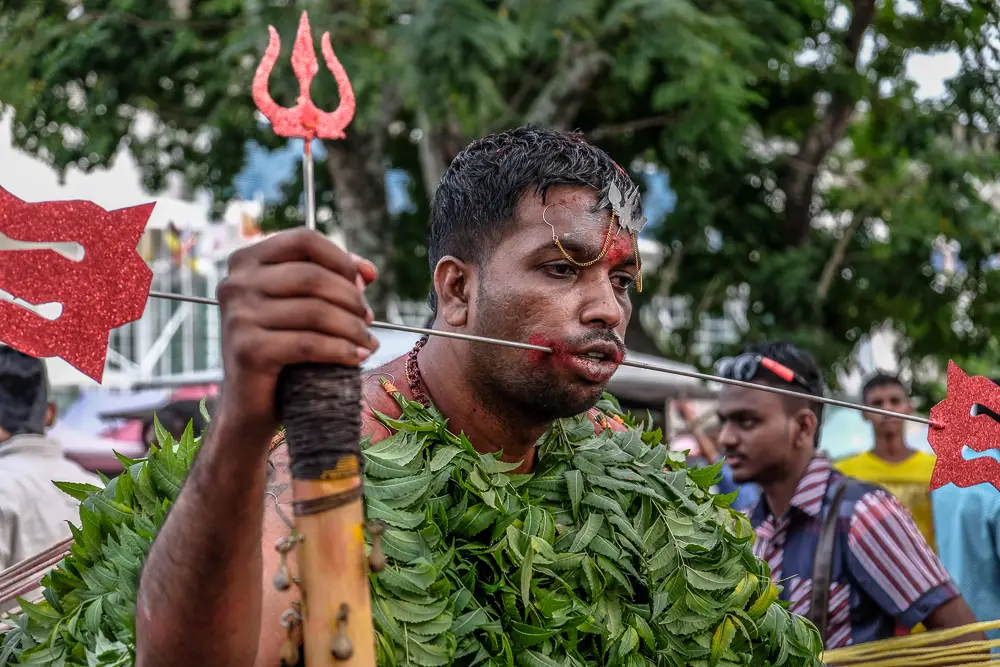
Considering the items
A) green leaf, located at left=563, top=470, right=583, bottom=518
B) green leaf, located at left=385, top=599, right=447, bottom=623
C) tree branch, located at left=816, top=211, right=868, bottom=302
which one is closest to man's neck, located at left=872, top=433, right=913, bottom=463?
tree branch, located at left=816, top=211, right=868, bottom=302

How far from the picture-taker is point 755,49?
912 centimetres

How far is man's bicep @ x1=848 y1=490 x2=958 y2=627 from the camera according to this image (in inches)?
164

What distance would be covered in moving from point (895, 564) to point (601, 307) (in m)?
2.15

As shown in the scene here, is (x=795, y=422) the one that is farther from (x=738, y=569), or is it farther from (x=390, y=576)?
(x=390, y=576)

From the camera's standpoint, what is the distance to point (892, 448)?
7.79 meters

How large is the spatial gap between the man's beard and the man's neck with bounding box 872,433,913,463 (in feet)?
18.3

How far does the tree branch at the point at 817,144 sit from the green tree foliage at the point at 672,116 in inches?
0.8

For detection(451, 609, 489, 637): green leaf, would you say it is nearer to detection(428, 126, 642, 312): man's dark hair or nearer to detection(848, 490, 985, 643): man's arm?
detection(428, 126, 642, 312): man's dark hair

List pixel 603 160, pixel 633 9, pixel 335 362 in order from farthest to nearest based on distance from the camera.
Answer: pixel 633 9, pixel 603 160, pixel 335 362

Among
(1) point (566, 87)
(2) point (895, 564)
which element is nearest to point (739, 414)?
(2) point (895, 564)

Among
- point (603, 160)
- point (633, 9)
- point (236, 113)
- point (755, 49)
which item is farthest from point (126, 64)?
point (603, 160)

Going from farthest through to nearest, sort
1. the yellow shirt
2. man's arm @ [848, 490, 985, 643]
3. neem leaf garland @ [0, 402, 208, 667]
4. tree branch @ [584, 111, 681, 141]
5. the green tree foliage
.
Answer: tree branch @ [584, 111, 681, 141], the green tree foliage, the yellow shirt, man's arm @ [848, 490, 985, 643], neem leaf garland @ [0, 402, 208, 667]

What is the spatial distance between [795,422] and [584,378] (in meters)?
2.64

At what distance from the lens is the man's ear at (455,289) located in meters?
2.90
